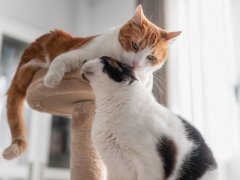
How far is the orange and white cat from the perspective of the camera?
100cm

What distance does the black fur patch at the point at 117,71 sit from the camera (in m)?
0.90

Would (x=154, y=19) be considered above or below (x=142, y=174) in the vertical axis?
above

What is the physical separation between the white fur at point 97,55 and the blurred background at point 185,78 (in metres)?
0.42

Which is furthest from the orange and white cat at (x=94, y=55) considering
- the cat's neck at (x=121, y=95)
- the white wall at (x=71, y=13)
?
the white wall at (x=71, y=13)

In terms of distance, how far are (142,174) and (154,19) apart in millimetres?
1226

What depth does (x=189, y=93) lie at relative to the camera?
165 centimetres

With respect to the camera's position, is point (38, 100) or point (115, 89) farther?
point (38, 100)

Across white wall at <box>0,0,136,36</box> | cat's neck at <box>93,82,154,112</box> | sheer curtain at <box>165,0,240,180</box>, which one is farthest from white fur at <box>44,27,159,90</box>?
white wall at <box>0,0,136,36</box>

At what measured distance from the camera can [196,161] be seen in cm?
83

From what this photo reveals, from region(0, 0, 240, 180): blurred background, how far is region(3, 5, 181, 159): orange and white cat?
16.1 inches

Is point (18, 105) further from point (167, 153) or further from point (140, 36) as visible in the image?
point (167, 153)

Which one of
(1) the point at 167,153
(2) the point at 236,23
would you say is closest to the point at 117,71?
(1) the point at 167,153

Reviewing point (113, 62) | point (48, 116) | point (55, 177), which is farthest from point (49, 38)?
point (55, 177)

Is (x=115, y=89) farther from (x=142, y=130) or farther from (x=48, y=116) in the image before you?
(x=48, y=116)
